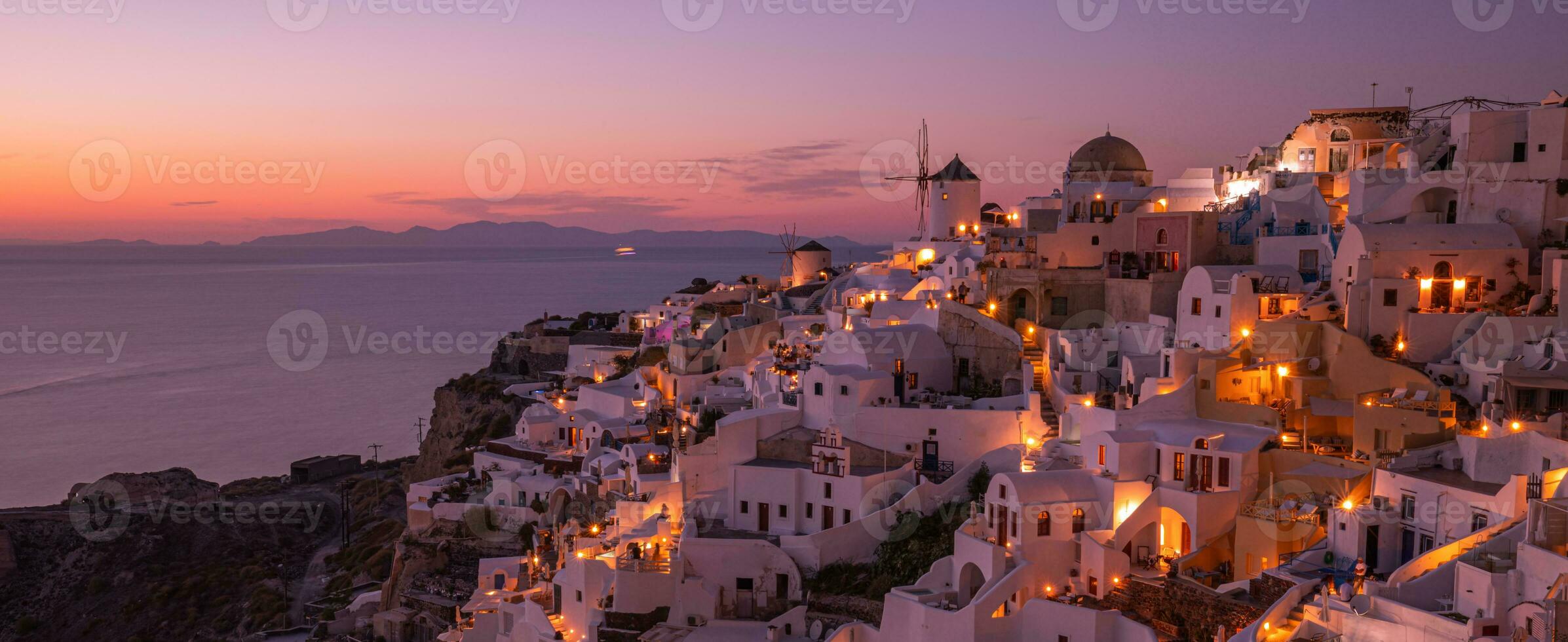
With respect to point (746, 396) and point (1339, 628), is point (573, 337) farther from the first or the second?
point (1339, 628)

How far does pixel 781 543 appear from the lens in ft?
69.0

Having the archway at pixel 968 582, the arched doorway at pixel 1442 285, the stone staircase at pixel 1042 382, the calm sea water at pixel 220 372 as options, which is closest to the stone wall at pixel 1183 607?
the archway at pixel 968 582

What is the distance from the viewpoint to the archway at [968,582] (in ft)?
60.3

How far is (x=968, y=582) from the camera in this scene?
60.6 feet

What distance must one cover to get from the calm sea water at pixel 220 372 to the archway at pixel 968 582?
4054 cm

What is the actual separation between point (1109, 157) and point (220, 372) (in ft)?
210

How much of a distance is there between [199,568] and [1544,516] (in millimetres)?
35408

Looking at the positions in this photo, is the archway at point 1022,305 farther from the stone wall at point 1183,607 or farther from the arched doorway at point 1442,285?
the stone wall at point 1183,607

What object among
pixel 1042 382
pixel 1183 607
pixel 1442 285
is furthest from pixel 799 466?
pixel 1442 285

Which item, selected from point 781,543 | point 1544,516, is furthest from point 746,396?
point 1544,516

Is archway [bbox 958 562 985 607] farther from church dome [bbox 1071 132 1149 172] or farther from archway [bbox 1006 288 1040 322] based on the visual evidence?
church dome [bbox 1071 132 1149 172]

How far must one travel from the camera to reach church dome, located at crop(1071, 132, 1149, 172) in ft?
106

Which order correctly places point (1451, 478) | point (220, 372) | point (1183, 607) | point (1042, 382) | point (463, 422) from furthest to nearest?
point (220, 372) < point (463, 422) < point (1042, 382) < point (1183, 607) < point (1451, 478)

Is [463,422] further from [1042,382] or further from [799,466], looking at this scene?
[1042,382]
